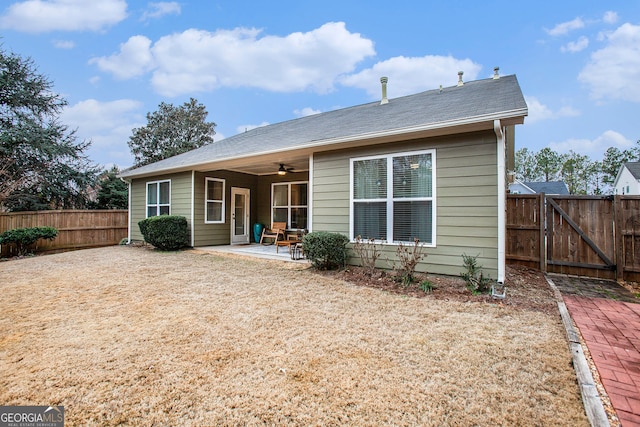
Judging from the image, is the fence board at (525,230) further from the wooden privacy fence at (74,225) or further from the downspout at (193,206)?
the wooden privacy fence at (74,225)

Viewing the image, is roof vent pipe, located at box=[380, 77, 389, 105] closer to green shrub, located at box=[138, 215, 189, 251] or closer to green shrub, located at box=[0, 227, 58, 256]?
green shrub, located at box=[138, 215, 189, 251]

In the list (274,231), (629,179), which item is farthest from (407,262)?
(629,179)

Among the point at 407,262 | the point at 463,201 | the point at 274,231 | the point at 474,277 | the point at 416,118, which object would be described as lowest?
the point at 474,277

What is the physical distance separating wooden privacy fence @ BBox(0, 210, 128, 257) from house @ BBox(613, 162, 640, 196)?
31.2 meters

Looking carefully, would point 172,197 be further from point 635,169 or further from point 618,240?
point 635,169

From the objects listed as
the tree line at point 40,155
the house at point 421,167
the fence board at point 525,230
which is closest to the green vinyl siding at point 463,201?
the house at point 421,167

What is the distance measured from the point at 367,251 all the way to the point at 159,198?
840 cm

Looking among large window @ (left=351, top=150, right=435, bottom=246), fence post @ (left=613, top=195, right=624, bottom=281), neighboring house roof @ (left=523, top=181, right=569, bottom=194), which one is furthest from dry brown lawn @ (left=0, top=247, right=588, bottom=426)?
neighboring house roof @ (left=523, top=181, right=569, bottom=194)

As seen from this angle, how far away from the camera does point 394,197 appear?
18.5 ft

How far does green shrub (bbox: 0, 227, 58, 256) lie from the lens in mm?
9125

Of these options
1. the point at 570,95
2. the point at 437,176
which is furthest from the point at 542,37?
the point at 437,176

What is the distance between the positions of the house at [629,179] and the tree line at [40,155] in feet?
109

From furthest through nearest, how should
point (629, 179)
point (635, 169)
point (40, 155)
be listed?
1. point (629, 179)
2. point (635, 169)
3. point (40, 155)

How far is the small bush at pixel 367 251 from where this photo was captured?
5.71 metres
